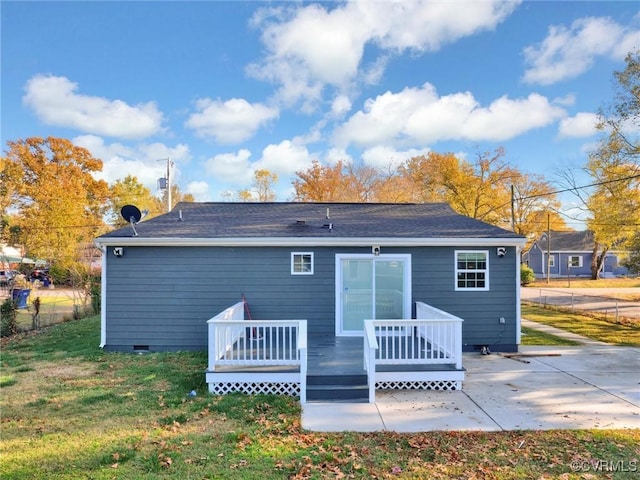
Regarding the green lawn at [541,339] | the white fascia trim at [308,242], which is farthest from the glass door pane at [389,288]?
the green lawn at [541,339]

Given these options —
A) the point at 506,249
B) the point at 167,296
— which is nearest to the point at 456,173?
the point at 506,249

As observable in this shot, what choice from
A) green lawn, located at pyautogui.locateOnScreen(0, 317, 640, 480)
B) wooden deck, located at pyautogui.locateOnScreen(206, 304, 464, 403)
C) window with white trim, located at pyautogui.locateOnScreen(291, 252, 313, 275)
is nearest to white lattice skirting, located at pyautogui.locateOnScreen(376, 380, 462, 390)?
wooden deck, located at pyautogui.locateOnScreen(206, 304, 464, 403)

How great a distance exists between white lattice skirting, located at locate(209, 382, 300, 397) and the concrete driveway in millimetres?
584

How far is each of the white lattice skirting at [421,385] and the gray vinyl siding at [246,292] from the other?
2.40 metres

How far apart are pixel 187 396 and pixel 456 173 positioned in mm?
25418

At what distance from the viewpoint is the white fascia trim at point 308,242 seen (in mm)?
7980

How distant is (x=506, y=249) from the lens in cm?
817

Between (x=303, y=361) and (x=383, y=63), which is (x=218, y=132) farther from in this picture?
(x=303, y=361)

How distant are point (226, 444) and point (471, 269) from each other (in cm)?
634

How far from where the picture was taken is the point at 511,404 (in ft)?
17.0

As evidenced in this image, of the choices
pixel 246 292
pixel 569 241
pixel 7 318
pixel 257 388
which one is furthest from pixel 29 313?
pixel 569 241

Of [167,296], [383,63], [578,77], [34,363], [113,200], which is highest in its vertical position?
[383,63]

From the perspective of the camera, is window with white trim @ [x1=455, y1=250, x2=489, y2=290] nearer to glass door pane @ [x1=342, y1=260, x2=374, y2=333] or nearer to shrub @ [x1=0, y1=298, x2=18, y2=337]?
glass door pane @ [x1=342, y1=260, x2=374, y2=333]

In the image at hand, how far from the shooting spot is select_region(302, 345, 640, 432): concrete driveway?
457cm
